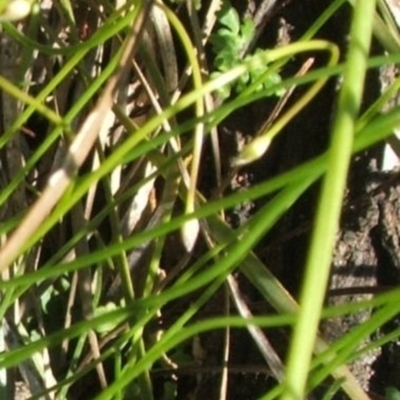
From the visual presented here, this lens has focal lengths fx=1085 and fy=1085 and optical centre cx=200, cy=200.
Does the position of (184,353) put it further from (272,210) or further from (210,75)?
(272,210)

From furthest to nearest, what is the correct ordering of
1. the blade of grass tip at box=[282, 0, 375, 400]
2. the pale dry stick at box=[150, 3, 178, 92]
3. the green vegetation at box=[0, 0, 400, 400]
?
1. the pale dry stick at box=[150, 3, 178, 92]
2. the green vegetation at box=[0, 0, 400, 400]
3. the blade of grass tip at box=[282, 0, 375, 400]

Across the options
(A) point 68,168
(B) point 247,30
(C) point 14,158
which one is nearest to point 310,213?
(B) point 247,30

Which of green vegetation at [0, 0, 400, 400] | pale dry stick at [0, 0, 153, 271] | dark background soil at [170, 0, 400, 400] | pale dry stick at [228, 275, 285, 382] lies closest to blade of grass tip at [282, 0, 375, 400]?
pale dry stick at [0, 0, 153, 271]

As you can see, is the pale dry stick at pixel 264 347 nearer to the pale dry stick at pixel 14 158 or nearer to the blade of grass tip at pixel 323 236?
the pale dry stick at pixel 14 158

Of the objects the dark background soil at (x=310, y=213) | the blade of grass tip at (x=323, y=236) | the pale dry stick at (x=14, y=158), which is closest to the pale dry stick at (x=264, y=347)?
the dark background soil at (x=310, y=213)

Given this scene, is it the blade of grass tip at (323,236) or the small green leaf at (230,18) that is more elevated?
the small green leaf at (230,18)

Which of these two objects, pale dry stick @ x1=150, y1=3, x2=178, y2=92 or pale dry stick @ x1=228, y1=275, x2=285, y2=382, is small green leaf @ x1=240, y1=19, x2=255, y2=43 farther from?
pale dry stick @ x1=228, y1=275, x2=285, y2=382

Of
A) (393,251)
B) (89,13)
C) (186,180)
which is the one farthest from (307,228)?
(89,13)
